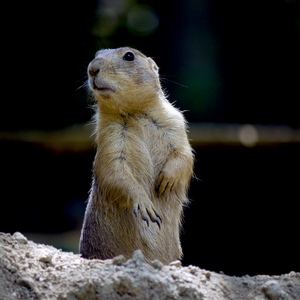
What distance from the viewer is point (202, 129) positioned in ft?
29.9

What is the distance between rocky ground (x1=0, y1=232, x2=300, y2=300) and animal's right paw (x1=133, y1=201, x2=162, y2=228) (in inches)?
26.2

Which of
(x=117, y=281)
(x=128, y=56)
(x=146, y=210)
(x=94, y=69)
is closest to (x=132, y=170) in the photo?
(x=146, y=210)

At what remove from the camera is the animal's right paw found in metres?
4.57

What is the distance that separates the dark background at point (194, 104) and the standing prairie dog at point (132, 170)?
4.10 metres

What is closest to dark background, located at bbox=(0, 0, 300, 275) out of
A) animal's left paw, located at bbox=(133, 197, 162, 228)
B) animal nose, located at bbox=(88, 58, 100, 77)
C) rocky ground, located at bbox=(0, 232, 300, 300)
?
animal nose, located at bbox=(88, 58, 100, 77)

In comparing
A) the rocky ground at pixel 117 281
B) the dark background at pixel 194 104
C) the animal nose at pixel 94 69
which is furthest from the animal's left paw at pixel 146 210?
the dark background at pixel 194 104

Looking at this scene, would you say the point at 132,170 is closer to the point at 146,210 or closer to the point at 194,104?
the point at 146,210

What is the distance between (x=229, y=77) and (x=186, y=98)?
76cm

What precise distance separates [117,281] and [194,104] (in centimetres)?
648

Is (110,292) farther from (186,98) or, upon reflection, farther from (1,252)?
(186,98)

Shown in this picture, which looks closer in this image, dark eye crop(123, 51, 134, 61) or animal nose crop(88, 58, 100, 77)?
animal nose crop(88, 58, 100, 77)

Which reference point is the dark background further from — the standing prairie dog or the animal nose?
the animal nose

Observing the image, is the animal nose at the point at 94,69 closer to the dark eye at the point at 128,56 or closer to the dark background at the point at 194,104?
the dark eye at the point at 128,56

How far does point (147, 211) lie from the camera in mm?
4617
